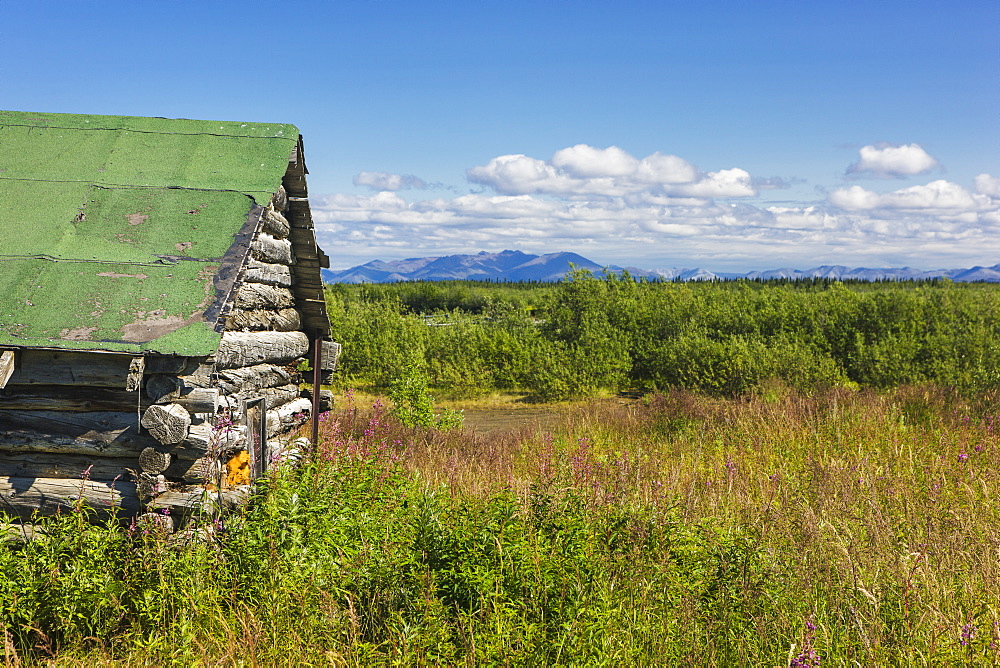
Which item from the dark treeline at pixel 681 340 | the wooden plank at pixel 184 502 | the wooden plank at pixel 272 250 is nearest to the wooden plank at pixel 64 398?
the wooden plank at pixel 184 502

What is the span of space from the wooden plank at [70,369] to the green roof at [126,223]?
0.70 ft

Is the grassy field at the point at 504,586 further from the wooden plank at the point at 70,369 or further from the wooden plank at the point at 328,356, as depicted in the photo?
the wooden plank at the point at 328,356

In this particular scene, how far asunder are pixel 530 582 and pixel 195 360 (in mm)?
2736

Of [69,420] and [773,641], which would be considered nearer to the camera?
[773,641]

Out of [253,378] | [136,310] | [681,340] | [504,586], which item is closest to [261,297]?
[253,378]

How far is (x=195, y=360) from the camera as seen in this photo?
15.0 feet

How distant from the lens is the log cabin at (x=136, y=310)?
15.1ft

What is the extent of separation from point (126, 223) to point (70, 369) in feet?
4.62

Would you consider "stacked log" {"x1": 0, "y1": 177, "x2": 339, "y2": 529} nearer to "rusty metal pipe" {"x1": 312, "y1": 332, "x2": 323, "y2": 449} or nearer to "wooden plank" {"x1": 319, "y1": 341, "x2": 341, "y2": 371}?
"rusty metal pipe" {"x1": 312, "y1": 332, "x2": 323, "y2": 449}

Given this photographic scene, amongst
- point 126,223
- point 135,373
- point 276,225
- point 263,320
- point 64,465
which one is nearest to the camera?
point 135,373

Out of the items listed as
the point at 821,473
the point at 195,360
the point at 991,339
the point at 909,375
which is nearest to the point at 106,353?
the point at 195,360

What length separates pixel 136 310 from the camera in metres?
4.67

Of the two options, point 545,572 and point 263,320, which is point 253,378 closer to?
point 263,320

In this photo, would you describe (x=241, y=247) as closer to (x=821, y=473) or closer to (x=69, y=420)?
(x=69, y=420)
